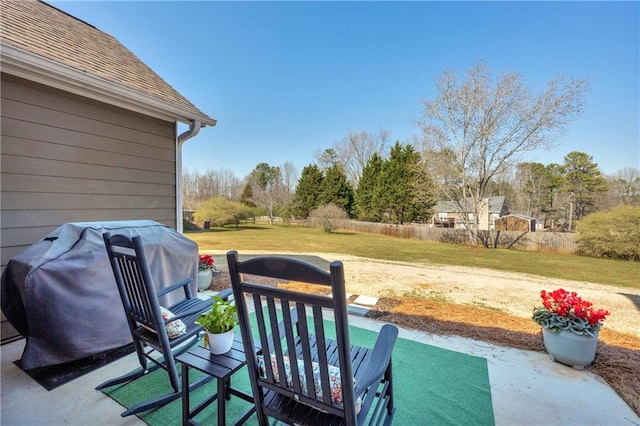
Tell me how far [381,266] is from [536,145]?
33.2 feet

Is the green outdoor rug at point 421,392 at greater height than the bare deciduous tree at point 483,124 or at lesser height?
lesser

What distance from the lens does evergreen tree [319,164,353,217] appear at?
70.6 feet

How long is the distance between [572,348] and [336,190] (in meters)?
19.7

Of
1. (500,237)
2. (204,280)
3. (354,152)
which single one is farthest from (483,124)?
(204,280)

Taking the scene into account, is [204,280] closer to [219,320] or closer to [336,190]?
[219,320]

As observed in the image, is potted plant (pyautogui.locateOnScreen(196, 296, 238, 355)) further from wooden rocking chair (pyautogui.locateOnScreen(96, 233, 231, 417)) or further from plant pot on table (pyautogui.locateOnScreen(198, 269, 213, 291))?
plant pot on table (pyautogui.locateOnScreen(198, 269, 213, 291))

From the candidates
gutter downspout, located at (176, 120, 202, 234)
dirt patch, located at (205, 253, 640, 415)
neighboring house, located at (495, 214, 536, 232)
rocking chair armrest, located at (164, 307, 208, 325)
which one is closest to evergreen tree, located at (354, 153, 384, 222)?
neighboring house, located at (495, 214, 536, 232)

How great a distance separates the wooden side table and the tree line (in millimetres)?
14066

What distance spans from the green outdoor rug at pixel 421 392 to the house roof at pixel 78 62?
9.37 feet

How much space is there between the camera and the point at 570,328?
6.92 feet

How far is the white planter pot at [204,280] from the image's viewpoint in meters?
4.07

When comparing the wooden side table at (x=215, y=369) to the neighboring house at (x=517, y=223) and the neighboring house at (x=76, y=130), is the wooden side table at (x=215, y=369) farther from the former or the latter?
the neighboring house at (x=517, y=223)

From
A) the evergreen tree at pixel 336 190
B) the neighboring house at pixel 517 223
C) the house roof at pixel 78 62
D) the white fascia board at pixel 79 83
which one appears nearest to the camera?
the white fascia board at pixel 79 83

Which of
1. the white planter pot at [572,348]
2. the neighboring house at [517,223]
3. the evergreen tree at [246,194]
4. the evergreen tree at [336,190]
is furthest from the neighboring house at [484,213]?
the white planter pot at [572,348]
